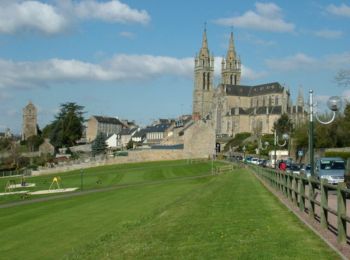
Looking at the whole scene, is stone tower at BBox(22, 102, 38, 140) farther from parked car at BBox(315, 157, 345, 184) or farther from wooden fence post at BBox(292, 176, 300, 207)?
wooden fence post at BBox(292, 176, 300, 207)

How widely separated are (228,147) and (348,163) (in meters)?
113

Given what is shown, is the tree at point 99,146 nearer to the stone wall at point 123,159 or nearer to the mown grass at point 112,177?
the stone wall at point 123,159

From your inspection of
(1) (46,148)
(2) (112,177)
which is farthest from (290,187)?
(1) (46,148)

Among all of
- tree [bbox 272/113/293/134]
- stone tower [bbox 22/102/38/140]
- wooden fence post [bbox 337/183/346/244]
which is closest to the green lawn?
wooden fence post [bbox 337/183/346/244]

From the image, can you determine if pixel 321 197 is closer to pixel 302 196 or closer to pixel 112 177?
pixel 302 196

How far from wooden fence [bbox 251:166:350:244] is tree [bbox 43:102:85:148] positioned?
15421 centimetres

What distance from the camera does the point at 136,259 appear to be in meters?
11.1

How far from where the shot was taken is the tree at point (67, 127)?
176 metres

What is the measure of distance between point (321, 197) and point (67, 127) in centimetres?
16796

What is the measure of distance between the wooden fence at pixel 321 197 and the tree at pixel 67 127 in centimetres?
15421

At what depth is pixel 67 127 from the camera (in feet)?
582

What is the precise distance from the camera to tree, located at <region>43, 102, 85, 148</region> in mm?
176000

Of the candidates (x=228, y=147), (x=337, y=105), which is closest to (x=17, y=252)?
(x=337, y=105)

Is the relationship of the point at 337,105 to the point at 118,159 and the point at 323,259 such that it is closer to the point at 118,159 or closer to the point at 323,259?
the point at 323,259
